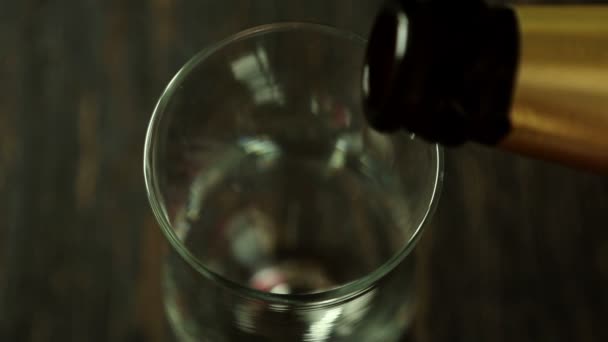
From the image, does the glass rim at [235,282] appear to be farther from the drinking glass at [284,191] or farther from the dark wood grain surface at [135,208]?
the dark wood grain surface at [135,208]

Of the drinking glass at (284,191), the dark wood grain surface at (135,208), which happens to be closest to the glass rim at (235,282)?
the drinking glass at (284,191)

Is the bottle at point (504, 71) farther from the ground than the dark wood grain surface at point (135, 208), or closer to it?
farther from the ground

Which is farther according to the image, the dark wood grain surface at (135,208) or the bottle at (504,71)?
the dark wood grain surface at (135,208)

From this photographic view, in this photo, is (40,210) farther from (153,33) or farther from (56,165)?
(153,33)

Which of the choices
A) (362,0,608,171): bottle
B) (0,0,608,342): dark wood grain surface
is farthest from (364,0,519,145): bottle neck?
(0,0,608,342): dark wood grain surface

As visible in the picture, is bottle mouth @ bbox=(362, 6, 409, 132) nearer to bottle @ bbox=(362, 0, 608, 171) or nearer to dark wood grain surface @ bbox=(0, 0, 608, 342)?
bottle @ bbox=(362, 0, 608, 171)

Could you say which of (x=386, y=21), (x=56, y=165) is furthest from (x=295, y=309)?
(x=56, y=165)
